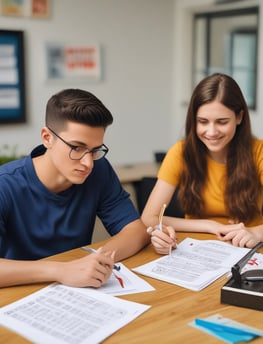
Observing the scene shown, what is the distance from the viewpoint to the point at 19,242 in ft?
5.57

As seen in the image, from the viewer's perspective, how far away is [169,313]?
48.3 inches

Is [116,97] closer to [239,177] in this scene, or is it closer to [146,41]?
[146,41]

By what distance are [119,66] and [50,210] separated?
250cm

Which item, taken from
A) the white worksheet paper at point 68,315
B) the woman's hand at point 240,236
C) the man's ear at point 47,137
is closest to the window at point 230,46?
the woman's hand at point 240,236

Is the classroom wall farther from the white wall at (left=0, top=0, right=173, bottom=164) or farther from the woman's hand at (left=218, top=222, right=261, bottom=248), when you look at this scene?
the woman's hand at (left=218, top=222, right=261, bottom=248)

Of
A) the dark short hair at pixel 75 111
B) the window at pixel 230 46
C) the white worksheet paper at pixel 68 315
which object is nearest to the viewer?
the white worksheet paper at pixel 68 315

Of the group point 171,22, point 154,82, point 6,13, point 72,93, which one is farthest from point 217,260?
point 171,22

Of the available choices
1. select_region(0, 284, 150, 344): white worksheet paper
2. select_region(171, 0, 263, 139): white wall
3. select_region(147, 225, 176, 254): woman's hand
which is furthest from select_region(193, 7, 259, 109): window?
select_region(0, 284, 150, 344): white worksheet paper

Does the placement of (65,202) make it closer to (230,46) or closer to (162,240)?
(162,240)

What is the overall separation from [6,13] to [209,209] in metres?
2.11

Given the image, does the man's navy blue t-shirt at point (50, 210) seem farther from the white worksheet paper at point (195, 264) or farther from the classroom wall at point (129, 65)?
the classroom wall at point (129, 65)

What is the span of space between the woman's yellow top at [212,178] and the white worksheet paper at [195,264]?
0.35m

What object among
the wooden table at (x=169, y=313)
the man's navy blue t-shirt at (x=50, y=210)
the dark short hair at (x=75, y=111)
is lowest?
the wooden table at (x=169, y=313)

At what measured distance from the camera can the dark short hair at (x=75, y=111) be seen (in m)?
1.55
